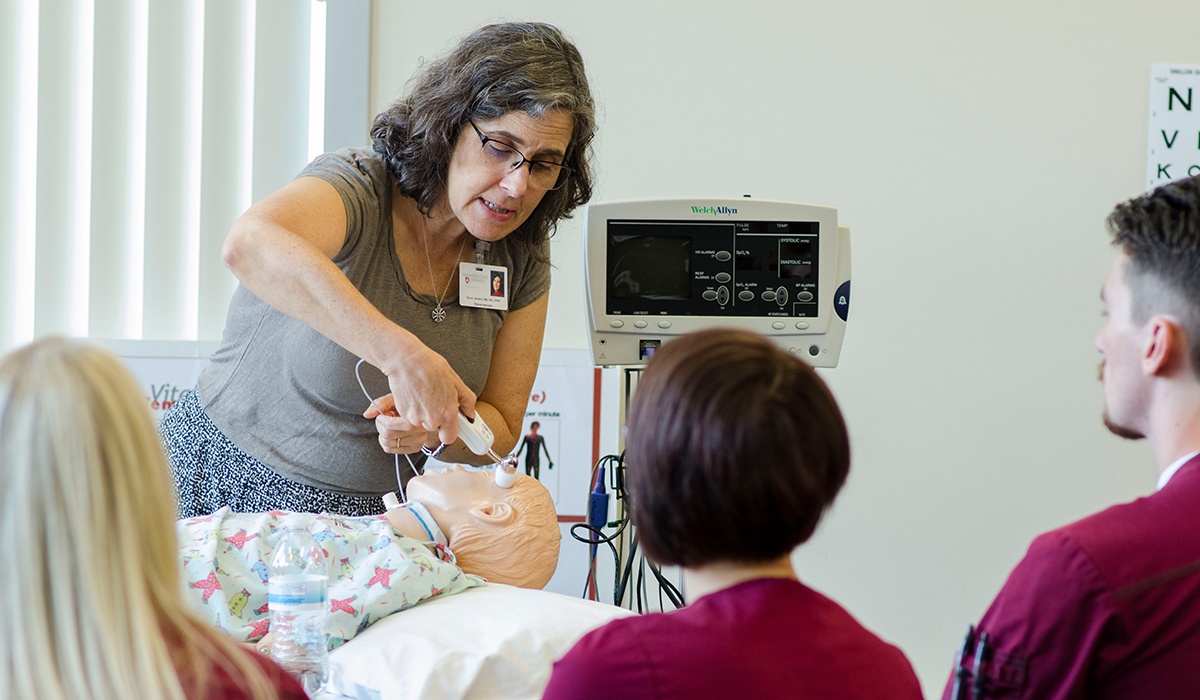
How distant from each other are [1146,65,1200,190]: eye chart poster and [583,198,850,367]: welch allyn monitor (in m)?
1.56

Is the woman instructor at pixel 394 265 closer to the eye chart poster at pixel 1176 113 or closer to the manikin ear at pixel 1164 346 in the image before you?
the manikin ear at pixel 1164 346

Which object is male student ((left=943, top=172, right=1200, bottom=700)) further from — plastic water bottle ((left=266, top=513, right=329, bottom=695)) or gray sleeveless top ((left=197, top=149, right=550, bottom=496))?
gray sleeveless top ((left=197, top=149, right=550, bottom=496))

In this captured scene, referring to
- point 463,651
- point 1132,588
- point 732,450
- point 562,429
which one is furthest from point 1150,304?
point 562,429

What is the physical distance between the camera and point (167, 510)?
778mm

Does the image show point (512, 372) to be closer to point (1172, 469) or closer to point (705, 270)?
point (705, 270)

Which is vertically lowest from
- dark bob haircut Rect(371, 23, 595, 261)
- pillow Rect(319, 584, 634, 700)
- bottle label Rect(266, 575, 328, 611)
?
pillow Rect(319, 584, 634, 700)

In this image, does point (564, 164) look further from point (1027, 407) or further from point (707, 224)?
point (1027, 407)

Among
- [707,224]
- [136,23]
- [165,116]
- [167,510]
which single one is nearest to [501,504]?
[707,224]

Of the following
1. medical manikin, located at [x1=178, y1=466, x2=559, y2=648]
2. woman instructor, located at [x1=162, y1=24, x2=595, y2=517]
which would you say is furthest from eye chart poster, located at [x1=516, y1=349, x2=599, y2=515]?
woman instructor, located at [x1=162, y1=24, x2=595, y2=517]

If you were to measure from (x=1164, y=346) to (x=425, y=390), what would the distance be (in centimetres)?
105

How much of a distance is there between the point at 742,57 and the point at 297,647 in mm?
2233

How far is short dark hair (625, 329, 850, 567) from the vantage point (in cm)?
84

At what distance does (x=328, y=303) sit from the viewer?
1.57 meters

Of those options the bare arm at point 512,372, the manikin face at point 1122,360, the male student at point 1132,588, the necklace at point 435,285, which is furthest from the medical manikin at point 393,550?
the manikin face at point 1122,360
